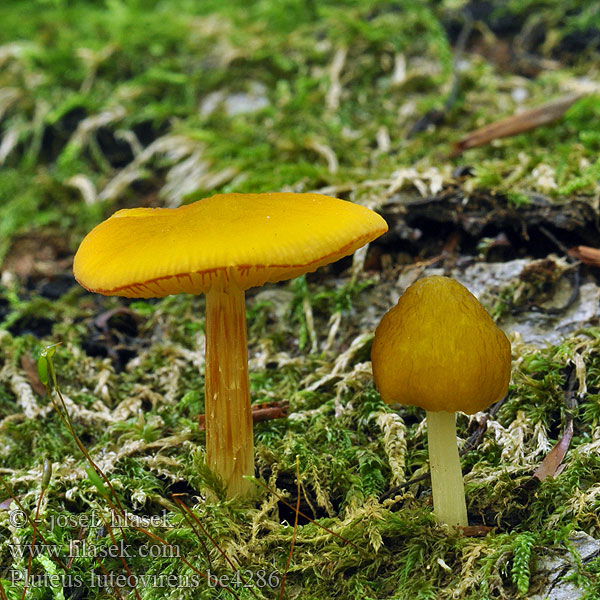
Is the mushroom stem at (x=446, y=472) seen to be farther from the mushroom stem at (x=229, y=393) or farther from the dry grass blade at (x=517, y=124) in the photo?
the dry grass blade at (x=517, y=124)

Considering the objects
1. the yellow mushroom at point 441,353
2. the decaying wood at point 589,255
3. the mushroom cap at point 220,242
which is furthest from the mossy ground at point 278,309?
the mushroom cap at point 220,242

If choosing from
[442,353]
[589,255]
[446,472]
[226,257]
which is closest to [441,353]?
[442,353]

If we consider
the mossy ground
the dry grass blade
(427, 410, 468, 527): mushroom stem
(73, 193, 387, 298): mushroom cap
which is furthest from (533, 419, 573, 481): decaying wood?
the dry grass blade

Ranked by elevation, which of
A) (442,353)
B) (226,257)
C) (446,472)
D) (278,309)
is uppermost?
(226,257)

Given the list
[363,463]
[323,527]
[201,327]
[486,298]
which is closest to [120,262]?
[323,527]

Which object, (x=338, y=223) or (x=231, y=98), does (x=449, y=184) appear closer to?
(x=338, y=223)

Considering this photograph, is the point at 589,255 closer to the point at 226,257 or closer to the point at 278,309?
the point at 278,309

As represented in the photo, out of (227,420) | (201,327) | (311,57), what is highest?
(311,57)
